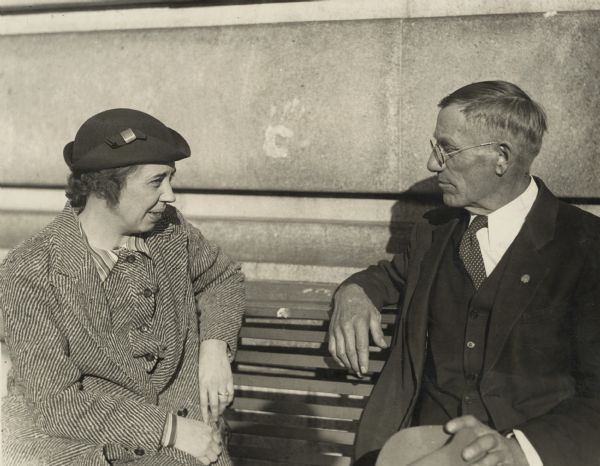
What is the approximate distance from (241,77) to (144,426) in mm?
2026

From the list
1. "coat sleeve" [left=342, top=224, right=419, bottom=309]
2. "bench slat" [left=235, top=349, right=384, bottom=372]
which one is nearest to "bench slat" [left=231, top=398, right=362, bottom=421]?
"bench slat" [left=235, top=349, right=384, bottom=372]

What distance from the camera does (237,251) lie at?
434 centimetres

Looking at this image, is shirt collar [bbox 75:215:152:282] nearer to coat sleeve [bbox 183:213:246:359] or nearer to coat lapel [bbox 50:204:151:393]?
coat lapel [bbox 50:204:151:393]

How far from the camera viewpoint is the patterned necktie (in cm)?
303

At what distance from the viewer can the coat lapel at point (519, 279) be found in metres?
2.88

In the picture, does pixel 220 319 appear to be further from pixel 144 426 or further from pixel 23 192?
pixel 23 192

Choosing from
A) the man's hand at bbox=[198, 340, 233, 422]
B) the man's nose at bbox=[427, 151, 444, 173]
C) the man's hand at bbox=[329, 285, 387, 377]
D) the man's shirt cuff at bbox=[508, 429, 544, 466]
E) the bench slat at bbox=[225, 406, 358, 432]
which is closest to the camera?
the man's shirt cuff at bbox=[508, 429, 544, 466]

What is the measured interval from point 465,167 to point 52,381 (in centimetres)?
173

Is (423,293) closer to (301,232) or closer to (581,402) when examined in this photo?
(581,402)

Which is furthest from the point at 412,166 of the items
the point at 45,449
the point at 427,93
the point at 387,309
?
the point at 45,449

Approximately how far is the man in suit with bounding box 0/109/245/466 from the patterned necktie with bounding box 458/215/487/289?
1056 mm

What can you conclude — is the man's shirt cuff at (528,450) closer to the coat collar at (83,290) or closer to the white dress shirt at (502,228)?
the white dress shirt at (502,228)

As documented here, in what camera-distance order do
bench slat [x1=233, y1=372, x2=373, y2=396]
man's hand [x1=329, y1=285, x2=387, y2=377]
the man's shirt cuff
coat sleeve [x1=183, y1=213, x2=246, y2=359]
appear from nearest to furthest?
the man's shirt cuff, man's hand [x1=329, y1=285, x2=387, y2=377], coat sleeve [x1=183, y1=213, x2=246, y2=359], bench slat [x1=233, y1=372, x2=373, y2=396]

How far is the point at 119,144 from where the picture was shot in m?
2.91
